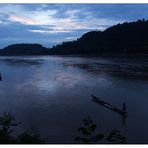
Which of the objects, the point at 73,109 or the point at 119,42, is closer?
the point at 73,109

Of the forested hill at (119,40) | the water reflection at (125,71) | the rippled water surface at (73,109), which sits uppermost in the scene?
the forested hill at (119,40)

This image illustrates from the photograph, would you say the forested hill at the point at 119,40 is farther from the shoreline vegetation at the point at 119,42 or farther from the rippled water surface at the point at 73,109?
the rippled water surface at the point at 73,109

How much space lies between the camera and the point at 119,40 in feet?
408

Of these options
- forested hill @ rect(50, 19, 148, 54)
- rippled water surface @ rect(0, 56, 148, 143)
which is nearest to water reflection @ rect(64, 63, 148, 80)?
rippled water surface @ rect(0, 56, 148, 143)

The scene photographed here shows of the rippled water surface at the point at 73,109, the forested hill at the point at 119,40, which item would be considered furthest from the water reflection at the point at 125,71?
the forested hill at the point at 119,40

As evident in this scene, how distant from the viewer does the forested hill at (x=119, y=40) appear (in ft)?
375

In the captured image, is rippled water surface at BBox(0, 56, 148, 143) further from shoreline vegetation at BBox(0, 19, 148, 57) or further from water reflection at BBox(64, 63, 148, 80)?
shoreline vegetation at BBox(0, 19, 148, 57)

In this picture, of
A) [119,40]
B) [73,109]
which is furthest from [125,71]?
[119,40]

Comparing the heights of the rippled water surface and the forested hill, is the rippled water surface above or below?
below

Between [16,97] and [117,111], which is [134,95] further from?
[16,97]

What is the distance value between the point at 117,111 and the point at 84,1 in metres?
16.8

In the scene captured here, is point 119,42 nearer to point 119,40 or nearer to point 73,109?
point 119,40

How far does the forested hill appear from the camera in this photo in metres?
114

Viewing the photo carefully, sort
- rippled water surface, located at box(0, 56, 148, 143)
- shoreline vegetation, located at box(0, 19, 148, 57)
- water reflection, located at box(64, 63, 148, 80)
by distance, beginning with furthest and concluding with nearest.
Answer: shoreline vegetation, located at box(0, 19, 148, 57) < water reflection, located at box(64, 63, 148, 80) < rippled water surface, located at box(0, 56, 148, 143)
